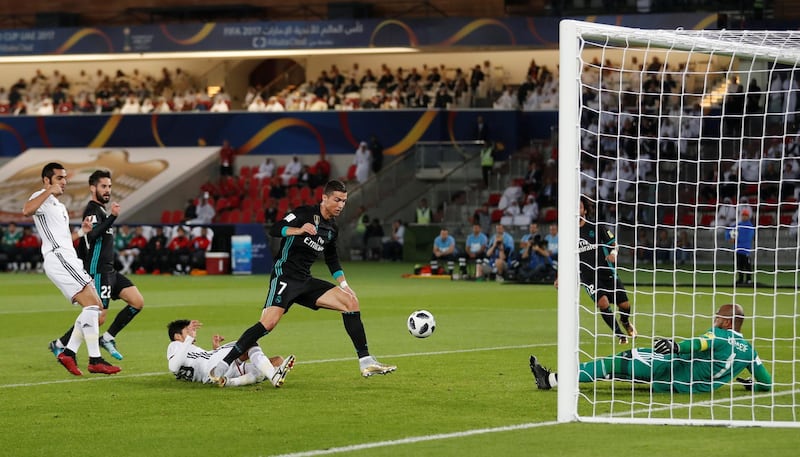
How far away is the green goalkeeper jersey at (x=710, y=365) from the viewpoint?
10.4m

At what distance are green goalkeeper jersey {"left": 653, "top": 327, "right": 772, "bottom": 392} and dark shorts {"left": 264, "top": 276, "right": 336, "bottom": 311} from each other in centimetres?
304

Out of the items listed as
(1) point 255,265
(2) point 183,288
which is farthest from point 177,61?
(2) point 183,288

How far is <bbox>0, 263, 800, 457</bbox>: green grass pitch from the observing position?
8.23 m

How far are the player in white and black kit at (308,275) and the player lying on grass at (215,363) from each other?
12 cm

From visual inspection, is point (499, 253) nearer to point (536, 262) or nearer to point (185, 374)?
point (536, 262)

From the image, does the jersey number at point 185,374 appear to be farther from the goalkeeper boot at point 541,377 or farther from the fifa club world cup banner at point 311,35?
the fifa club world cup banner at point 311,35

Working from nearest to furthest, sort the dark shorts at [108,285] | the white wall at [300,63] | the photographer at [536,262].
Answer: the dark shorts at [108,285], the photographer at [536,262], the white wall at [300,63]

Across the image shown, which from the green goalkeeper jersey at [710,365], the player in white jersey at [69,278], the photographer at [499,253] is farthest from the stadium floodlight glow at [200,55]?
the green goalkeeper jersey at [710,365]

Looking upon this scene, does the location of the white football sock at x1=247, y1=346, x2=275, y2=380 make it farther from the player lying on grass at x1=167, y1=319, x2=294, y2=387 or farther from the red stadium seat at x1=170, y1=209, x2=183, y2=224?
the red stadium seat at x1=170, y1=209, x2=183, y2=224

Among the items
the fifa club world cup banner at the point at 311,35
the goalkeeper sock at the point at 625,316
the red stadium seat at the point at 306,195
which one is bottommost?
the red stadium seat at the point at 306,195

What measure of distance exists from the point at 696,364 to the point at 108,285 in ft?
20.0

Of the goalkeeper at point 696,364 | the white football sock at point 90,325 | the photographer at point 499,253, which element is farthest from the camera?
the photographer at point 499,253

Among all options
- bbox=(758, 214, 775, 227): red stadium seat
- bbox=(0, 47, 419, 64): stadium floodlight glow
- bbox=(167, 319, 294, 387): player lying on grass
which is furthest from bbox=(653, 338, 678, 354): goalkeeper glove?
Answer: bbox=(0, 47, 419, 64): stadium floodlight glow

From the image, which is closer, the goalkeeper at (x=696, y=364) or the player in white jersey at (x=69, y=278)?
the goalkeeper at (x=696, y=364)
